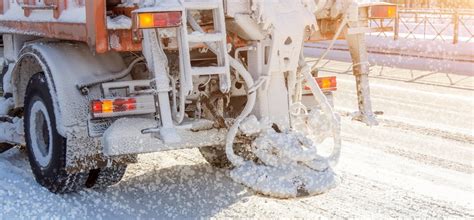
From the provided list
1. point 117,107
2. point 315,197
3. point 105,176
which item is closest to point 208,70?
point 117,107

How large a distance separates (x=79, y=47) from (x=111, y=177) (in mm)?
1121

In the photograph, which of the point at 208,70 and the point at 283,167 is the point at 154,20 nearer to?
the point at 208,70

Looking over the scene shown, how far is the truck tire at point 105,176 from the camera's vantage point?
6480 millimetres

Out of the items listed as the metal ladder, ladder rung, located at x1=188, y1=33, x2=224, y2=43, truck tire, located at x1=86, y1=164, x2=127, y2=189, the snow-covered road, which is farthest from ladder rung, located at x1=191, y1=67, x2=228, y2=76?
truck tire, located at x1=86, y1=164, x2=127, y2=189

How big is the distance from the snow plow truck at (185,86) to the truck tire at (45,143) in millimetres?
11

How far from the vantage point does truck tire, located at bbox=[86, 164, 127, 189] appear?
6480mm

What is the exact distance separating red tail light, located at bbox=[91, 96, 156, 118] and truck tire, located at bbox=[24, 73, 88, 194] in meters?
0.51

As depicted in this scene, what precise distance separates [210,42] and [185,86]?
36 cm

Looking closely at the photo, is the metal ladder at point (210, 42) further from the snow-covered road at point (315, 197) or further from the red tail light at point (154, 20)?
the snow-covered road at point (315, 197)

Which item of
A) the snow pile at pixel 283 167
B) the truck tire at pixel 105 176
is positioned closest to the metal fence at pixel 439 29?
the truck tire at pixel 105 176

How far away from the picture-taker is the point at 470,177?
23.0 ft

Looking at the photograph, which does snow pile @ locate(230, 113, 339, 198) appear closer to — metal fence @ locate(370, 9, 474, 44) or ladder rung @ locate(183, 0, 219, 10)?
ladder rung @ locate(183, 0, 219, 10)

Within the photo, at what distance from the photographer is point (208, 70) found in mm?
5324

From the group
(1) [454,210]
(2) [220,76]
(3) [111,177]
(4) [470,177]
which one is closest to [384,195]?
(1) [454,210]
